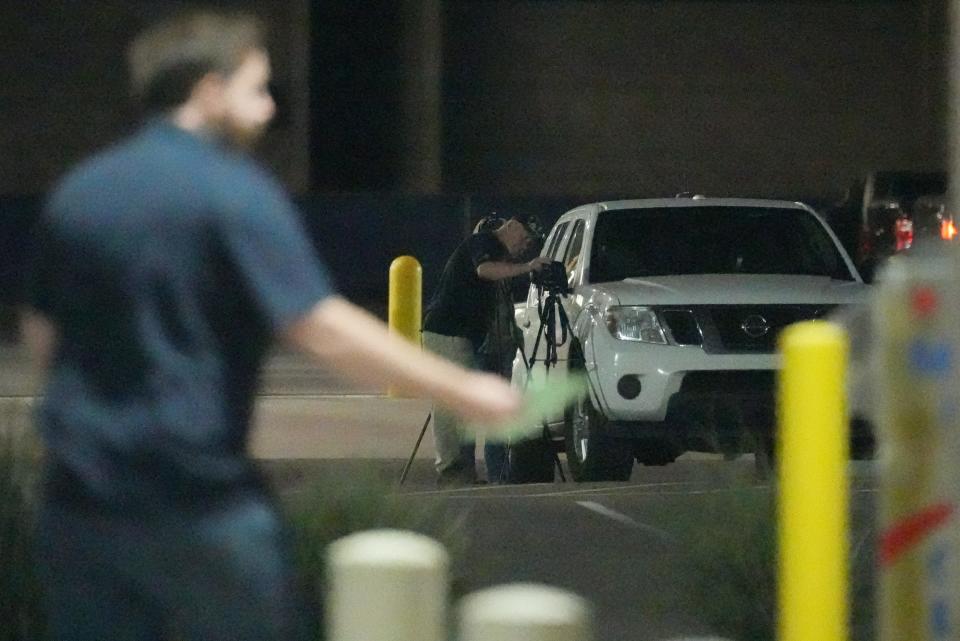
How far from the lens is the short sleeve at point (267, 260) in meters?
3.16

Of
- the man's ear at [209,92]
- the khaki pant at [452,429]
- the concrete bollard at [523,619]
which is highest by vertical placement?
the man's ear at [209,92]

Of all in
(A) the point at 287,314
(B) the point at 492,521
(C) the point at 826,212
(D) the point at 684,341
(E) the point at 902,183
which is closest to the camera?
(A) the point at 287,314

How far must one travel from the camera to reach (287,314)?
3.16m

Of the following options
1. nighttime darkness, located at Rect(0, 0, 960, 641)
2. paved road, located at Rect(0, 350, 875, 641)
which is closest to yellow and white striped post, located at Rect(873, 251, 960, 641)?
nighttime darkness, located at Rect(0, 0, 960, 641)

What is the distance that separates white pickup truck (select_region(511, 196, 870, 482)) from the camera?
10469 millimetres

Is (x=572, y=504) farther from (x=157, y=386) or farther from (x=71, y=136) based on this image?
(x=71, y=136)

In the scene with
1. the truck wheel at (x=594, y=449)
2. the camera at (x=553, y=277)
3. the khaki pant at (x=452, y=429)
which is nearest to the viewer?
the truck wheel at (x=594, y=449)

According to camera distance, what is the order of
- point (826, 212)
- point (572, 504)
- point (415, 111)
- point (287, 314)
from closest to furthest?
point (287, 314) → point (572, 504) → point (826, 212) → point (415, 111)

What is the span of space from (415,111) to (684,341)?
20.2 m

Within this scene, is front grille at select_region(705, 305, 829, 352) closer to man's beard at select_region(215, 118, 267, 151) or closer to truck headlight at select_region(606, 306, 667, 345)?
truck headlight at select_region(606, 306, 667, 345)

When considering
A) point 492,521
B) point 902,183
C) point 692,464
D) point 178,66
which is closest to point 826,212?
point 902,183

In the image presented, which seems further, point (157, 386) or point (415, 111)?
point (415, 111)

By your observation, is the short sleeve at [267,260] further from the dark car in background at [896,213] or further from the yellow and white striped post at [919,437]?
the dark car in background at [896,213]

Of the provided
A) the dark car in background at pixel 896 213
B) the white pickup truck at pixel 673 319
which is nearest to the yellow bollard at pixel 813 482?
the white pickup truck at pixel 673 319
